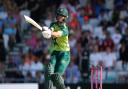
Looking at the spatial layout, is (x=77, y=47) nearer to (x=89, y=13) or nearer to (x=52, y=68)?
(x=89, y=13)

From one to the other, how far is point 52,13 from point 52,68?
691cm

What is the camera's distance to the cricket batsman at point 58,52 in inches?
454

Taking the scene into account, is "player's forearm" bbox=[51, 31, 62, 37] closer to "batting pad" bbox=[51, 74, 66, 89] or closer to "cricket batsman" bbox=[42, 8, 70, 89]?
"cricket batsman" bbox=[42, 8, 70, 89]

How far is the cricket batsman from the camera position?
37.8ft

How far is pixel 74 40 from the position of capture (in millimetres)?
17453

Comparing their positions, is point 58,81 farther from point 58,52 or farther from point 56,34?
point 56,34

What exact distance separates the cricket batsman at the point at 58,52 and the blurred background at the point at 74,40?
3.57 metres

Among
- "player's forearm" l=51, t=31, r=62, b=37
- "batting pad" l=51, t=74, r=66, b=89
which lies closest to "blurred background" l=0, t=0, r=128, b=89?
"batting pad" l=51, t=74, r=66, b=89

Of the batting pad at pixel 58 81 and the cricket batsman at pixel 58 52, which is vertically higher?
the cricket batsman at pixel 58 52

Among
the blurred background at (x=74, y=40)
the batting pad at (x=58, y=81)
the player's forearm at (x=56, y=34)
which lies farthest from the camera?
the blurred background at (x=74, y=40)

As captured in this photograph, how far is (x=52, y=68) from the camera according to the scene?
11.7m

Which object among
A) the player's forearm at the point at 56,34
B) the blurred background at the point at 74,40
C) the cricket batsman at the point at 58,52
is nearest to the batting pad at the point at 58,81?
the cricket batsman at the point at 58,52

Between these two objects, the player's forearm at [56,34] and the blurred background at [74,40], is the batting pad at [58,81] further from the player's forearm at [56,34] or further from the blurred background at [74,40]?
the blurred background at [74,40]

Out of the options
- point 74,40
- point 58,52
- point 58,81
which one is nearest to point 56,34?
point 58,52
